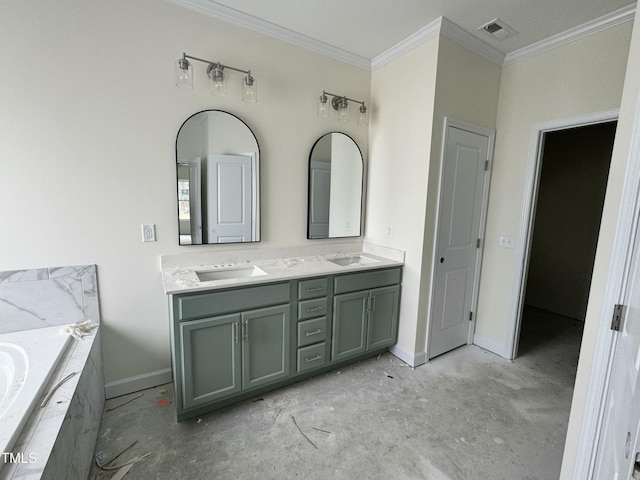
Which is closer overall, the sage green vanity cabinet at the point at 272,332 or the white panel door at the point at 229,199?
the sage green vanity cabinet at the point at 272,332

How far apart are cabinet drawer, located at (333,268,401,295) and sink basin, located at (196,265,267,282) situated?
598 mm

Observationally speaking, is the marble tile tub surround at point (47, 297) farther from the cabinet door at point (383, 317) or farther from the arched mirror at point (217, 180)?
the cabinet door at point (383, 317)

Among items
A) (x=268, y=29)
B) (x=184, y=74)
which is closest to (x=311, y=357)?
(x=184, y=74)

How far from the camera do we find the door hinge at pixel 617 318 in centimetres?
100

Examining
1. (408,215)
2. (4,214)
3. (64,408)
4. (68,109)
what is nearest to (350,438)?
(64,408)

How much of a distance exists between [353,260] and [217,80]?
6.12ft

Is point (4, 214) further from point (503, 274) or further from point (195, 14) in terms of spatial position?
point (503, 274)

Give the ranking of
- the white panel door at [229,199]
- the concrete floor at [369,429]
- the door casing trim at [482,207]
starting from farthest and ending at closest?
1. the door casing trim at [482,207]
2. the white panel door at [229,199]
3. the concrete floor at [369,429]

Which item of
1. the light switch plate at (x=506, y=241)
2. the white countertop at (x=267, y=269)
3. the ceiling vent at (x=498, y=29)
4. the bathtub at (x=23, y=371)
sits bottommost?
the bathtub at (x=23, y=371)

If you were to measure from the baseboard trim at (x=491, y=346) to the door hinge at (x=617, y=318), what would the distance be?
1.93 m

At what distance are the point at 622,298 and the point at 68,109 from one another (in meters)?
2.82

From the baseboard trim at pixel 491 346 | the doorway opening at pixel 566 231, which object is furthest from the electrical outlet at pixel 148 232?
the doorway opening at pixel 566 231

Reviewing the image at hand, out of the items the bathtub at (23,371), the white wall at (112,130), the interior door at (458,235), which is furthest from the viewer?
the interior door at (458,235)

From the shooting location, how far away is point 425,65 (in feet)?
7.47
